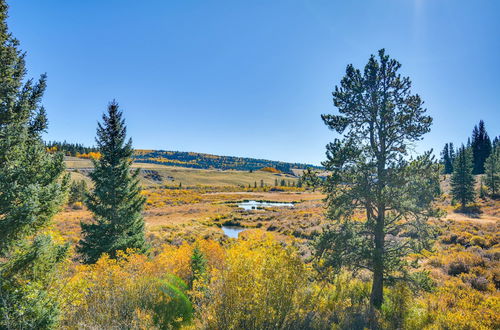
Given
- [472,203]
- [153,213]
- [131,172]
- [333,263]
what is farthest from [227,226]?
[472,203]

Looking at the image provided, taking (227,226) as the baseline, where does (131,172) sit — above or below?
above

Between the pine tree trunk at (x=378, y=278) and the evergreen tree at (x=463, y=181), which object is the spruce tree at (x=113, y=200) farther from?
the evergreen tree at (x=463, y=181)

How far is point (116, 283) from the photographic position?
8.26m

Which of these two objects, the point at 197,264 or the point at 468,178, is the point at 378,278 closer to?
the point at 197,264

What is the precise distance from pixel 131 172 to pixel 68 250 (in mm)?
8435

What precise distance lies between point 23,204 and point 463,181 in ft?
184

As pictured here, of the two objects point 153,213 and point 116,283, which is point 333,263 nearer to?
point 116,283

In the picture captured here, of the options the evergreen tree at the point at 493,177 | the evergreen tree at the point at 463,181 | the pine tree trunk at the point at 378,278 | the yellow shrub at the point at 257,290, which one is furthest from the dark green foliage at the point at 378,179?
the evergreen tree at the point at 493,177

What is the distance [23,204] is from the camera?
6.50 metres

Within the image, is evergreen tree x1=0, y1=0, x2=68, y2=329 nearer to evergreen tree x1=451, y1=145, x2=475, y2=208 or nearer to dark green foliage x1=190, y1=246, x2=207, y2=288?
dark green foliage x1=190, y1=246, x2=207, y2=288

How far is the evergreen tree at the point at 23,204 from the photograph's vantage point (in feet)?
20.7

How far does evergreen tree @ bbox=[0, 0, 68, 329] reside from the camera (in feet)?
20.7

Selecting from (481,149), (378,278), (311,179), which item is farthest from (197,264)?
(481,149)

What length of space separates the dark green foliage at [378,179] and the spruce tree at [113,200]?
36.4 ft
